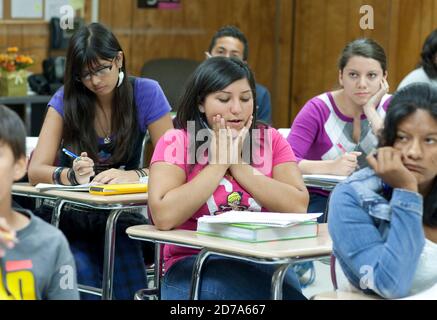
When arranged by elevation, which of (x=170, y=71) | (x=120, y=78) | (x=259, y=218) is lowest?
(x=259, y=218)

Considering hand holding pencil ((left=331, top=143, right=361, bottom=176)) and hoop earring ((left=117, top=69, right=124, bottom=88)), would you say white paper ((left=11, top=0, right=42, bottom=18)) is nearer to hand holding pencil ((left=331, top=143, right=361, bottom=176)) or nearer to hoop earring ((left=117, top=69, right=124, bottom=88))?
hoop earring ((left=117, top=69, right=124, bottom=88))

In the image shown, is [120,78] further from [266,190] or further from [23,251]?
[23,251]

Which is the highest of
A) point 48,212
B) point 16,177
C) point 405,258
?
point 16,177

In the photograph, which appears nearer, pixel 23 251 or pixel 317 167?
pixel 23 251

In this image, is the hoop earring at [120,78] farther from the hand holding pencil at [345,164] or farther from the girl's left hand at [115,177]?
the hand holding pencil at [345,164]

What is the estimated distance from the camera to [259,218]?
2793 millimetres

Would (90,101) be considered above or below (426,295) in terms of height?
above

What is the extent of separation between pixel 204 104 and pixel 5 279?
51.7 inches

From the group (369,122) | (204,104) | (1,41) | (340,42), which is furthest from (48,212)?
(340,42)

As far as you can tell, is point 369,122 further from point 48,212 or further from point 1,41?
point 1,41

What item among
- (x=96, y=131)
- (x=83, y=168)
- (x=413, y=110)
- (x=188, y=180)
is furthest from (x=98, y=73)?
(x=413, y=110)

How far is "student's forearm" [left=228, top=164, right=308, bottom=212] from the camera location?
304 centimetres

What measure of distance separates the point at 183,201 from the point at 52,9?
4821 mm

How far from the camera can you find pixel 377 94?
172 inches
